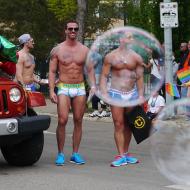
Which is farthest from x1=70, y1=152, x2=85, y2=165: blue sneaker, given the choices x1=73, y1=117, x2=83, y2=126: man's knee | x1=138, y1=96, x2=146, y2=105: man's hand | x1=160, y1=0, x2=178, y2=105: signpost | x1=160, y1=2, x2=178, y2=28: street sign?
x1=160, y1=2, x2=178, y2=28: street sign

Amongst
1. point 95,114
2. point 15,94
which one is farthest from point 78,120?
point 95,114

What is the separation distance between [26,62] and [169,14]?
14.3ft

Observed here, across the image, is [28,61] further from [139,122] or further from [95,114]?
[95,114]

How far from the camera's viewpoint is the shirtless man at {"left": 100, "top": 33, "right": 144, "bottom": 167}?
8.78 meters

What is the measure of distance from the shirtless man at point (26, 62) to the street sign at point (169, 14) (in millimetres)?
3998

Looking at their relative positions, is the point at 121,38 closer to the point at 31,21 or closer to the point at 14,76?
the point at 14,76

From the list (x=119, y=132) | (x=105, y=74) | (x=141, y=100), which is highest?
(x=105, y=74)

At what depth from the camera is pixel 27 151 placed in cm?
885

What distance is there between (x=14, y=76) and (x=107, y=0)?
815 inches

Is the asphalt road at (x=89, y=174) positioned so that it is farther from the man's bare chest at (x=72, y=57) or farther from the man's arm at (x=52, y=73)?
the man's bare chest at (x=72, y=57)

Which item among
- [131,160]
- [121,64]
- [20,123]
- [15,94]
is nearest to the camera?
[20,123]

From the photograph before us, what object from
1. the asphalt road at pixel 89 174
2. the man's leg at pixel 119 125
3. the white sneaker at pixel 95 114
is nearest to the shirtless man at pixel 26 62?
the asphalt road at pixel 89 174

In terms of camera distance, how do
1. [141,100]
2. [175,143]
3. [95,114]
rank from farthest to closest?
[95,114] < [141,100] < [175,143]

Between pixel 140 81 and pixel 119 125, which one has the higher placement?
pixel 140 81
